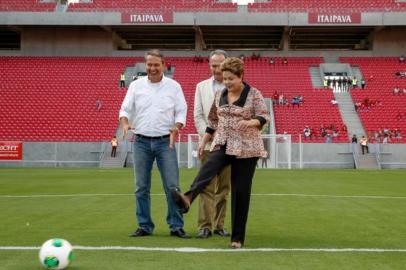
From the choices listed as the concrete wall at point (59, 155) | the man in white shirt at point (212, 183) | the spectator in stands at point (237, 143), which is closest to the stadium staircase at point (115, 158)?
the concrete wall at point (59, 155)

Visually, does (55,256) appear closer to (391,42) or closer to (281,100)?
(281,100)

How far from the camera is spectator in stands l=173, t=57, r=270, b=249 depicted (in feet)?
23.2

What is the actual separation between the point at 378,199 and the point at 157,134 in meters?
7.27

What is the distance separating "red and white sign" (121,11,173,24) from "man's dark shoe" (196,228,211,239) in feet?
128

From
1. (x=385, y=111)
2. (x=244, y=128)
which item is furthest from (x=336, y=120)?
(x=244, y=128)

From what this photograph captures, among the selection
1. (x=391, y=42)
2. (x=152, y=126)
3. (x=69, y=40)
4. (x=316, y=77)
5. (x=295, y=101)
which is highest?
(x=69, y=40)

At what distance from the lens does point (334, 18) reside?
151ft

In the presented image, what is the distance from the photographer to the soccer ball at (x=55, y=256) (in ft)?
18.7

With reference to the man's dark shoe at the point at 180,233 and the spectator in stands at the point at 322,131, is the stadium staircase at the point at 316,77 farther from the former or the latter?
the man's dark shoe at the point at 180,233

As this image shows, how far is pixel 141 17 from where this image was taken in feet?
152

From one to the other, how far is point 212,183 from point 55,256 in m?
2.90

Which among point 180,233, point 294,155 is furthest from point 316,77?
point 180,233

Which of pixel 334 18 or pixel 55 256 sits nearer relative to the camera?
pixel 55 256

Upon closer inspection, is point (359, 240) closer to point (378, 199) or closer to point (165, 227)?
point (165, 227)
